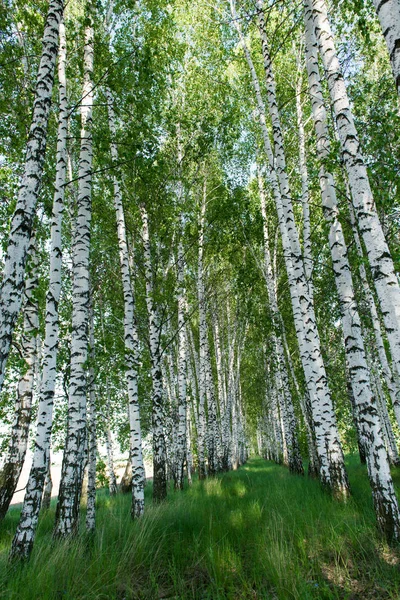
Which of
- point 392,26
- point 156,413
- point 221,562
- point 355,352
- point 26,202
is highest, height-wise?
point 392,26

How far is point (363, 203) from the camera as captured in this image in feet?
11.3

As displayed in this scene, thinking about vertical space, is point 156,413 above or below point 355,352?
below

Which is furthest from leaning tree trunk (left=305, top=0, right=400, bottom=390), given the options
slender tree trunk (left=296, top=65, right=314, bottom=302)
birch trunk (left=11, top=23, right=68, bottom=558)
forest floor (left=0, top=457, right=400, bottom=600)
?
slender tree trunk (left=296, top=65, right=314, bottom=302)

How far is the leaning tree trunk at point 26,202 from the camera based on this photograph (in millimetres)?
3119

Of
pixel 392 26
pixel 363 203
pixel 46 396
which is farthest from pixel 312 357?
pixel 392 26

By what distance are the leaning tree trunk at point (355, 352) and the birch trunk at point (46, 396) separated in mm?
3750

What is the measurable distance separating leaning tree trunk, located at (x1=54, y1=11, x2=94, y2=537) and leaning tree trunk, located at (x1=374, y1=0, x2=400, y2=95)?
12.3ft

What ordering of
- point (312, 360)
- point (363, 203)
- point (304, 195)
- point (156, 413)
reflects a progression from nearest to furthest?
point (363, 203) < point (312, 360) < point (156, 413) < point (304, 195)

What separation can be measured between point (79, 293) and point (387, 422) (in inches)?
538

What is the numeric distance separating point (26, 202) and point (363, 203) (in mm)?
3257

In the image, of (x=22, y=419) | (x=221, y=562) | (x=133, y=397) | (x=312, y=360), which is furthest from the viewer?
(x=22, y=419)

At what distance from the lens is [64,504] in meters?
4.67

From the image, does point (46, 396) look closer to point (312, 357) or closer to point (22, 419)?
point (22, 419)

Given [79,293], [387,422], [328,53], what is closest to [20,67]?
[79,293]
